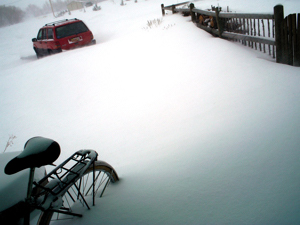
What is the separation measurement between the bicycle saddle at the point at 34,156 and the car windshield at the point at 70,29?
376 inches

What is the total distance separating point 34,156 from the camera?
1.42m

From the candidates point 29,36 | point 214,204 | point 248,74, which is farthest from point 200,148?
point 29,36

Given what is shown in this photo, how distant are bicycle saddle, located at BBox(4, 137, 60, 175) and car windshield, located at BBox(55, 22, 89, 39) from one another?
9551 mm

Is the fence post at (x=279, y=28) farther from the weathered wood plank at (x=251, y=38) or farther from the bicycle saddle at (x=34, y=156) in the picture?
the bicycle saddle at (x=34, y=156)

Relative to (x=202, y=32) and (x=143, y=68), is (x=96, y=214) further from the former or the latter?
(x=202, y=32)

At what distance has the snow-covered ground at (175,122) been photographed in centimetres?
166

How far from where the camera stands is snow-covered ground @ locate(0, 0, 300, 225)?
1664mm

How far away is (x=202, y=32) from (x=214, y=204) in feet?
24.5

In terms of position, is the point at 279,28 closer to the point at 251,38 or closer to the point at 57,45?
the point at 251,38

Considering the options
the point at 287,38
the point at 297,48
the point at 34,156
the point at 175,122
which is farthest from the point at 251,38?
the point at 34,156

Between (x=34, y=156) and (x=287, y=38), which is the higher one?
(x=287, y=38)

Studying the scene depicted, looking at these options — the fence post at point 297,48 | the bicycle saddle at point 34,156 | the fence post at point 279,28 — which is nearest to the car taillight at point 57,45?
the fence post at point 279,28

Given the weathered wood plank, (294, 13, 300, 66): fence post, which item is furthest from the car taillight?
(294, 13, 300, 66): fence post

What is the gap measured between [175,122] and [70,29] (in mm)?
8487
